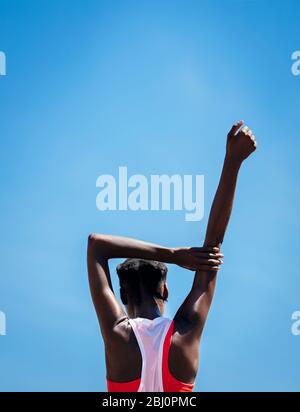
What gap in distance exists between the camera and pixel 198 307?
4.43 meters

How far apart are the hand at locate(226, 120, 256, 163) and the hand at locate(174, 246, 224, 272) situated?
2.61 ft

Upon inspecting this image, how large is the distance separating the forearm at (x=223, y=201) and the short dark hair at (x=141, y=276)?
1.68 feet

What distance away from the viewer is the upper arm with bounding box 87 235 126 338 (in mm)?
4383

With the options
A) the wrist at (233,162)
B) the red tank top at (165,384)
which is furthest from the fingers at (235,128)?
the red tank top at (165,384)

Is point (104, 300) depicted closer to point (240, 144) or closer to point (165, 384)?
point (165, 384)

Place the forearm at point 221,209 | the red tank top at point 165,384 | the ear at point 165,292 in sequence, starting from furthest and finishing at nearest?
the ear at point 165,292, the forearm at point 221,209, the red tank top at point 165,384

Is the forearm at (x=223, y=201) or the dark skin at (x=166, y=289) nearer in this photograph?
the dark skin at (x=166, y=289)

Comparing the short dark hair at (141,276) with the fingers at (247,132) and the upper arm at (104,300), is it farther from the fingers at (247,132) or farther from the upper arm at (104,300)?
the fingers at (247,132)

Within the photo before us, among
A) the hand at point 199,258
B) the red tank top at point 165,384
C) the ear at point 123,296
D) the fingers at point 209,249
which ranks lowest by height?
the red tank top at point 165,384

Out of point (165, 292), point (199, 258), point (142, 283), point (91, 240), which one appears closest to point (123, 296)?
point (142, 283)

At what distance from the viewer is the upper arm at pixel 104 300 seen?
14.4 ft

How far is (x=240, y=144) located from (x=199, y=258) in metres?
1.02

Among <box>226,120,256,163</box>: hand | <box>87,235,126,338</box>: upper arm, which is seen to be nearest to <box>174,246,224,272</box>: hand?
<box>87,235,126,338</box>: upper arm

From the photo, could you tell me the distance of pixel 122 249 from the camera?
4664 millimetres
